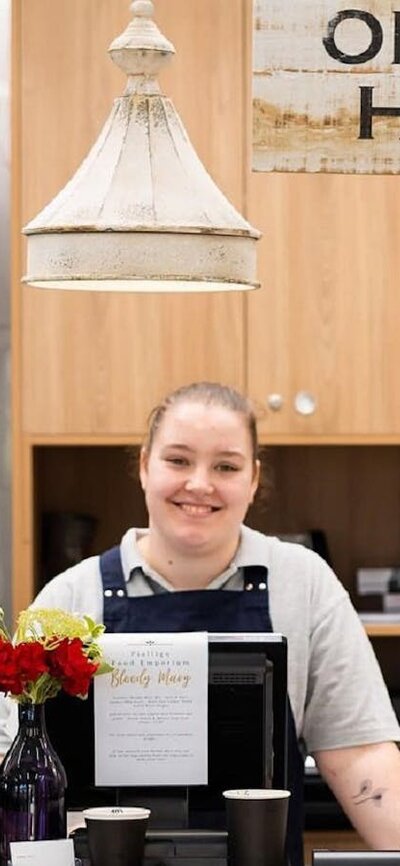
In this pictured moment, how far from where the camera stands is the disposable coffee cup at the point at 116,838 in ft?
6.21

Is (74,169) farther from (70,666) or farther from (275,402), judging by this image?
(70,666)

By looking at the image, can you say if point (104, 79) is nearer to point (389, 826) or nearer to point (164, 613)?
point (164, 613)

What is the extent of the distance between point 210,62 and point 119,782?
1793 mm

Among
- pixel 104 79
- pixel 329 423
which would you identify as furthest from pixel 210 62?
pixel 329 423

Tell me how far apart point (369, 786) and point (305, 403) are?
110 cm

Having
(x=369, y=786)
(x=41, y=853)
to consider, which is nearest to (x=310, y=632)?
(x=369, y=786)

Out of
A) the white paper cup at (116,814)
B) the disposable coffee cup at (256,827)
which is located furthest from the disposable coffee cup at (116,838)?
the disposable coffee cup at (256,827)

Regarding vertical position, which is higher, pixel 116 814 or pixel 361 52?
pixel 361 52

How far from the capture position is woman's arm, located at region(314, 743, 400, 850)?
8.12ft

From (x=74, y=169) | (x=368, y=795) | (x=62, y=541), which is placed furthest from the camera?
(x=62, y=541)

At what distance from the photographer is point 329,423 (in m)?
3.45

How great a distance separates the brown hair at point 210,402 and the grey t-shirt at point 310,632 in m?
0.17

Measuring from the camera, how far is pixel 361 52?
184 cm

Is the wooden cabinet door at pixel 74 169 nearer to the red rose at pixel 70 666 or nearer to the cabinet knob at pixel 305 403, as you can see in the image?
the cabinet knob at pixel 305 403
